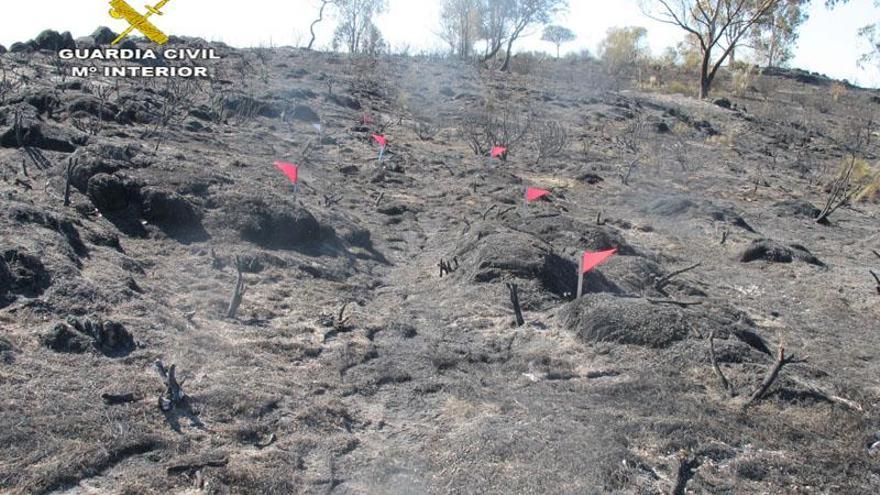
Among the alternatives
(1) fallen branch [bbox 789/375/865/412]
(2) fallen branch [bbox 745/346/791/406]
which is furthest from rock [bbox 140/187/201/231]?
(1) fallen branch [bbox 789/375/865/412]

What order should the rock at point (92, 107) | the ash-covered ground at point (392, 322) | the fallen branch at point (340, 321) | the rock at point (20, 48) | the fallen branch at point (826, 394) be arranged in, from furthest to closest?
the rock at point (20, 48) → the rock at point (92, 107) → the fallen branch at point (340, 321) → the fallen branch at point (826, 394) → the ash-covered ground at point (392, 322)

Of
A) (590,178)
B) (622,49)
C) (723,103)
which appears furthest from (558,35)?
(590,178)

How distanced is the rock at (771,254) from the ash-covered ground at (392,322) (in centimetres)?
5

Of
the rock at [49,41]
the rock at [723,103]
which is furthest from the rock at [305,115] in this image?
the rock at [723,103]

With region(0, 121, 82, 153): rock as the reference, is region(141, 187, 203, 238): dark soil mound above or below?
below

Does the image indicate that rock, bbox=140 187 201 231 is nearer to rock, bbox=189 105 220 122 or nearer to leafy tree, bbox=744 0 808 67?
rock, bbox=189 105 220 122

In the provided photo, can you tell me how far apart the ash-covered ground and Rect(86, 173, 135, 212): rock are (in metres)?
0.02

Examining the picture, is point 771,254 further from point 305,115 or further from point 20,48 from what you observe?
point 20,48

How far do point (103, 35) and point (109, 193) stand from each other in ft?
51.2

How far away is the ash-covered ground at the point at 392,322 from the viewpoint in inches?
151

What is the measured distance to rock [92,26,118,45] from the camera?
20609 mm

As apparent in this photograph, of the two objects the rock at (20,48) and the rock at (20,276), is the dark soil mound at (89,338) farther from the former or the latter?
the rock at (20,48)

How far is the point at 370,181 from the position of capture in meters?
12.2

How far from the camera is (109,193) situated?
7.50 meters
